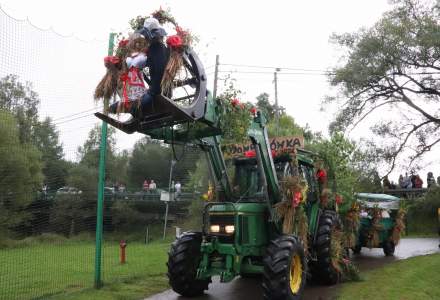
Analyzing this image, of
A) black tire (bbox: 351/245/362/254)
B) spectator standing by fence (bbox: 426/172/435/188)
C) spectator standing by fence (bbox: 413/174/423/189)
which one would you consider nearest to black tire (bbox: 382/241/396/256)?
black tire (bbox: 351/245/362/254)

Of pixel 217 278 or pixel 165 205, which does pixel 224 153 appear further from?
pixel 165 205

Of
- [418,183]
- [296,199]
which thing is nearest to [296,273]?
[296,199]

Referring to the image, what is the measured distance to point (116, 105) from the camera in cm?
686

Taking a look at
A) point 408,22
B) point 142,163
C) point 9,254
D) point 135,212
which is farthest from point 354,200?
point 142,163

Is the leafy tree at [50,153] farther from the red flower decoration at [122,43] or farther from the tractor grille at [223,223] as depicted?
the tractor grille at [223,223]

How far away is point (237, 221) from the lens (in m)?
8.06

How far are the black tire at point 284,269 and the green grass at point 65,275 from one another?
8.10 ft

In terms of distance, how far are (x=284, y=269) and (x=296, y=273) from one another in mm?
792

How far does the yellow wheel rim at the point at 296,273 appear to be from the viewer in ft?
25.9

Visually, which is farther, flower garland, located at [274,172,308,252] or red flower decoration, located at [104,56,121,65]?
flower garland, located at [274,172,308,252]

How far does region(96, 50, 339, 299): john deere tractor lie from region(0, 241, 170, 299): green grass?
129cm

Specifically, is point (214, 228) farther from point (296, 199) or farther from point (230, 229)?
point (296, 199)

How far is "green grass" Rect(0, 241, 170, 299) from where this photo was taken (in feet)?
27.4

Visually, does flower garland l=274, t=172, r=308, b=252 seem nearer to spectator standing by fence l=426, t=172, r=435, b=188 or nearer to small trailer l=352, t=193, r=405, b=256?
small trailer l=352, t=193, r=405, b=256
